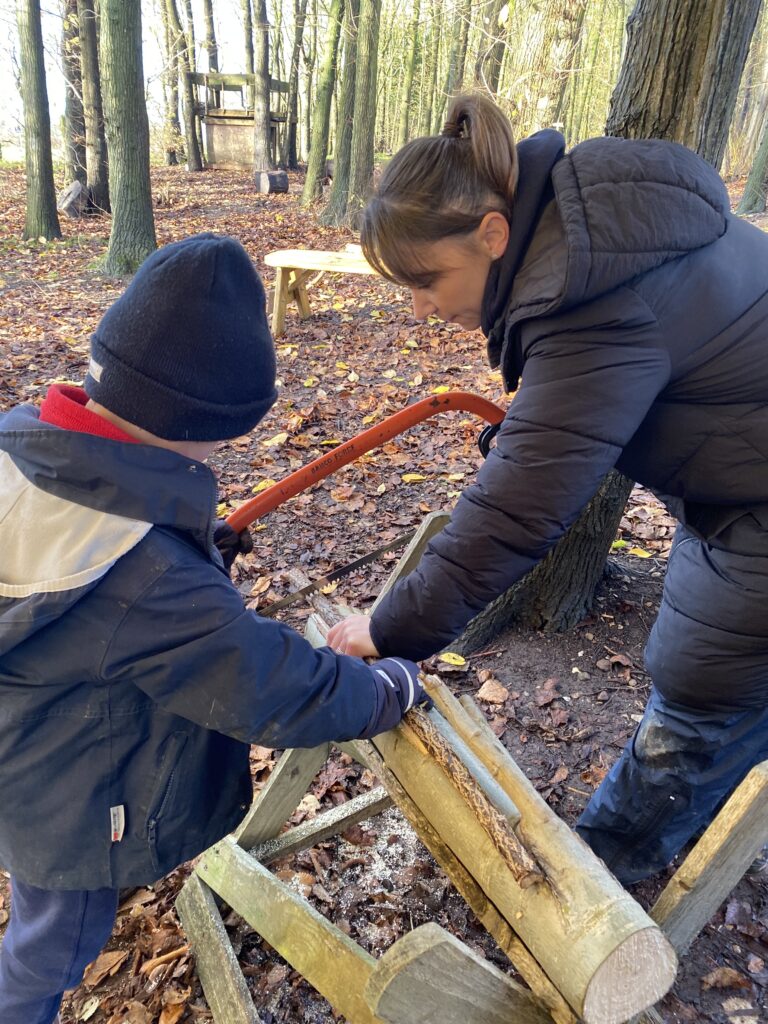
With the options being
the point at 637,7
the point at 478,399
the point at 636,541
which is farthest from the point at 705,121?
the point at 636,541

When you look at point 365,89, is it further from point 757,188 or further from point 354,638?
point 354,638

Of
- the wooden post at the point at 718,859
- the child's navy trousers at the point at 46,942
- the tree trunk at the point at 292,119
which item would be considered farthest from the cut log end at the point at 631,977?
the tree trunk at the point at 292,119

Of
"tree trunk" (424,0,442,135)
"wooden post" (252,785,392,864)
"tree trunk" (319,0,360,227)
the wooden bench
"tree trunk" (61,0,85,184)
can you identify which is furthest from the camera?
"tree trunk" (424,0,442,135)

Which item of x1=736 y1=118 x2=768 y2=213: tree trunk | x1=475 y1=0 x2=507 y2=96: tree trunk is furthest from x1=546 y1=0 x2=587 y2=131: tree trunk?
x1=736 y1=118 x2=768 y2=213: tree trunk

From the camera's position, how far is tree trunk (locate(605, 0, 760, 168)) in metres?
2.50

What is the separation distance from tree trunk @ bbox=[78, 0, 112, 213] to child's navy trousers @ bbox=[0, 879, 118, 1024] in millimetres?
14218

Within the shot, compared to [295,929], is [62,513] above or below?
above

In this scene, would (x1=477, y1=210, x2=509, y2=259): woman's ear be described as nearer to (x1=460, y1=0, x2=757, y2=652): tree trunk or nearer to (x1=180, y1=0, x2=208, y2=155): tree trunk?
(x1=460, y1=0, x2=757, y2=652): tree trunk

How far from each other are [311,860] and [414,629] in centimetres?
135

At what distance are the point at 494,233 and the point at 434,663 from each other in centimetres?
217

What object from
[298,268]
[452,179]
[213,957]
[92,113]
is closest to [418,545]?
[452,179]

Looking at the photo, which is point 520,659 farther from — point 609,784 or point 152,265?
point 152,265

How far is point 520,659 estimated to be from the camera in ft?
10.7

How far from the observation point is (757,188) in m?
13.2
